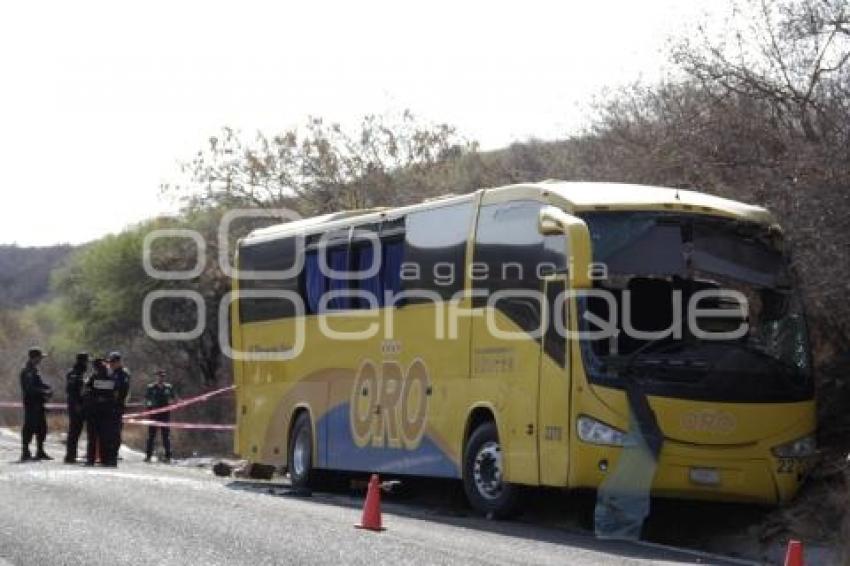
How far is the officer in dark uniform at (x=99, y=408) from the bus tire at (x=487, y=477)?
32.4 ft

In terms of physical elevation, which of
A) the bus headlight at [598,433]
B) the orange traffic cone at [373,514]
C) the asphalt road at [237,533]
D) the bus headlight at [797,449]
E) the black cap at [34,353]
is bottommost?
the asphalt road at [237,533]

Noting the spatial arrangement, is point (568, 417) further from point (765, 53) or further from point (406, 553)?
point (765, 53)

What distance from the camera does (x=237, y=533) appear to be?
41.1 feet

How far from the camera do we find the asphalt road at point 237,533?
11.1m

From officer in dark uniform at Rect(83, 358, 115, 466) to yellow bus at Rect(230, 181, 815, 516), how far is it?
8.21m

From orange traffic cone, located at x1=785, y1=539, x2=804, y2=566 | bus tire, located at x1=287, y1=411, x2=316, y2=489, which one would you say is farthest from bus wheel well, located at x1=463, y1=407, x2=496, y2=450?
orange traffic cone, located at x1=785, y1=539, x2=804, y2=566

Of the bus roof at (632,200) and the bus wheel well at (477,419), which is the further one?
the bus wheel well at (477,419)

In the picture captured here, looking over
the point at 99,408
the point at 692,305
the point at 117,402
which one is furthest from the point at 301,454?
the point at 692,305

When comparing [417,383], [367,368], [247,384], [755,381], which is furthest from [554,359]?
[247,384]

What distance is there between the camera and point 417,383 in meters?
17.5

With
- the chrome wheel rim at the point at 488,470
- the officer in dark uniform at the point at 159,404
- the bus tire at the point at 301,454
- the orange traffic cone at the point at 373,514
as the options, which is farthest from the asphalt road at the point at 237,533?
the officer in dark uniform at the point at 159,404

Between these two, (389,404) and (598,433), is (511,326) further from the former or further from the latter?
(389,404)

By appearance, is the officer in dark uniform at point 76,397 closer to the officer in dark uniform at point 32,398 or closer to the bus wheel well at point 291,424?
the officer in dark uniform at point 32,398

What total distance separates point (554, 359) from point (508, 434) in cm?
128
